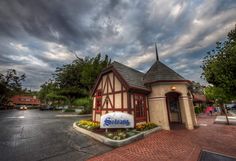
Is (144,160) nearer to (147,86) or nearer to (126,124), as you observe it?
(126,124)

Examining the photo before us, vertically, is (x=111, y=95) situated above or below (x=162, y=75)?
below

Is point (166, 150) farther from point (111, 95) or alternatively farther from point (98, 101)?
point (98, 101)

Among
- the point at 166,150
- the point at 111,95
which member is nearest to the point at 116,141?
the point at 166,150

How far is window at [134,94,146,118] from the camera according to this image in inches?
424

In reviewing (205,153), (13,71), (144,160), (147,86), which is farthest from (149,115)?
(13,71)

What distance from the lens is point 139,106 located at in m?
11.1

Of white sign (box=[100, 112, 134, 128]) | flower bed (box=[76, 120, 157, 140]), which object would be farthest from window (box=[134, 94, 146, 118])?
white sign (box=[100, 112, 134, 128])

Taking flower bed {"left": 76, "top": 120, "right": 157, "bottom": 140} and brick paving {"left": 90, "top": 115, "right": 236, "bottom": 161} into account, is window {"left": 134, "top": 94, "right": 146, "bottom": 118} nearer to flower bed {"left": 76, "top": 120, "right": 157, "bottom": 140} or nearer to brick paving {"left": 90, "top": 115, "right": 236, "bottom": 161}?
flower bed {"left": 76, "top": 120, "right": 157, "bottom": 140}

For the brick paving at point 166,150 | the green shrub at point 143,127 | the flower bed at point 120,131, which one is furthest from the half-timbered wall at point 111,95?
the brick paving at point 166,150

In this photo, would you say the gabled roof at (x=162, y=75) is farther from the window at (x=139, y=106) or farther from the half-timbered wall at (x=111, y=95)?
the half-timbered wall at (x=111, y=95)

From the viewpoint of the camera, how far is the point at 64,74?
31.6 metres

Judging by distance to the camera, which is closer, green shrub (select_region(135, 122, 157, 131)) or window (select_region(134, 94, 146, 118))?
green shrub (select_region(135, 122, 157, 131))

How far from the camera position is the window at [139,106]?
10781 mm

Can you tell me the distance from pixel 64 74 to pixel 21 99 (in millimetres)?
55799
